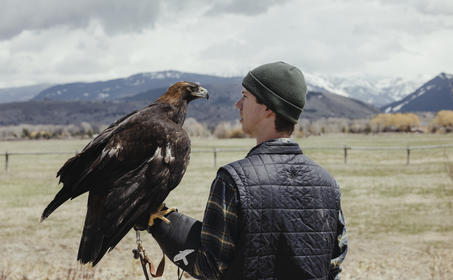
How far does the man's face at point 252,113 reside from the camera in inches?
82.6

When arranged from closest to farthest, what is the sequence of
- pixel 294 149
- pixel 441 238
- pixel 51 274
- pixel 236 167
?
pixel 236 167 → pixel 294 149 → pixel 51 274 → pixel 441 238

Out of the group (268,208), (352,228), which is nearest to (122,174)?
(268,208)

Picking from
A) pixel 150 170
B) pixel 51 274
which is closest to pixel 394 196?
pixel 51 274

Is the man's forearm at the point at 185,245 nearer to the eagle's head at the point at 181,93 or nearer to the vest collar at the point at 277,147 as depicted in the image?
the vest collar at the point at 277,147

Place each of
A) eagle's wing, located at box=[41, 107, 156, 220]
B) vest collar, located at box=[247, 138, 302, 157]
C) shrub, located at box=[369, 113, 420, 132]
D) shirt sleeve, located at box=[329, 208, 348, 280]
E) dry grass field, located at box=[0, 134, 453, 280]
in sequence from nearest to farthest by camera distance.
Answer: vest collar, located at box=[247, 138, 302, 157]
shirt sleeve, located at box=[329, 208, 348, 280]
eagle's wing, located at box=[41, 107, 156, 220]
dry grass field, located at box=[0, 134, 453, 280]
shrub, located at box=[369, 113, 420, 132]

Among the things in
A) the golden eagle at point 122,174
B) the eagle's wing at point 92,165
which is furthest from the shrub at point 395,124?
the eagle's wing at point 92,165

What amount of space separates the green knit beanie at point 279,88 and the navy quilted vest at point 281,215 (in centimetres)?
15

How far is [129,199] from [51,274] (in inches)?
274

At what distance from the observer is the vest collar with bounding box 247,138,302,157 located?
204 centimetres

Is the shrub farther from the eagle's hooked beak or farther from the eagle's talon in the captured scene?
the eagle's talon

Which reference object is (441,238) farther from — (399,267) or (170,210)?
(170,210)

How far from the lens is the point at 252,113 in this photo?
6.92ft

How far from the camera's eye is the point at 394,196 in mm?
18719

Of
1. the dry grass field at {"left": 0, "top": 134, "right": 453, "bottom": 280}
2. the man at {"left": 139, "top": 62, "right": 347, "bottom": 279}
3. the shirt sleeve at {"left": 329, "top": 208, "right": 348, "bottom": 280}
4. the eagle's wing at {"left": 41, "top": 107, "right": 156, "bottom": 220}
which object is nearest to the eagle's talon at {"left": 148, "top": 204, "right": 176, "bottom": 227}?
the man at {"left": 139, "top": 62, "right": 347, "bottom": 279}
